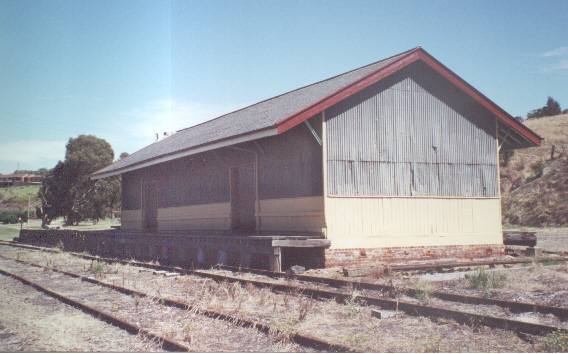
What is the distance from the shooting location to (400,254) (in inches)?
458

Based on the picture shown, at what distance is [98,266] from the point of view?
1177 cm

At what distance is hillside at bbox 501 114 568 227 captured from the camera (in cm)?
2577

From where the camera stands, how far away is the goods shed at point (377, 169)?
11055mm

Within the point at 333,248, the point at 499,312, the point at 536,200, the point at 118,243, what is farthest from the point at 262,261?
the point at 536,200

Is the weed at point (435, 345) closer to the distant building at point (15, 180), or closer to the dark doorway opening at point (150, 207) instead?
the dark doorway opening at point (150, 207)

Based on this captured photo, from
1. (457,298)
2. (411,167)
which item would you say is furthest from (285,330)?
(411,167)

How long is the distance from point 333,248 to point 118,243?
37.2 feet

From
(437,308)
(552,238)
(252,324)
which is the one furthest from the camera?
(552,238)

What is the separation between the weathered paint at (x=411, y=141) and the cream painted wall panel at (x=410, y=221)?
224 millimetres

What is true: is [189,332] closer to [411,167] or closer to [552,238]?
[411,167]

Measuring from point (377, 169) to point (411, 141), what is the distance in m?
1.37

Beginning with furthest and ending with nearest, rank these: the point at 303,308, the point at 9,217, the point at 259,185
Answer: the point at 9,217 → the point at 259,185 → the point at 303,308

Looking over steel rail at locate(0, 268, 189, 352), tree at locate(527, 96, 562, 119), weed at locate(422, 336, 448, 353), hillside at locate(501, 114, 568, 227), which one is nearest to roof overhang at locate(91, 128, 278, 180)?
steel rail at locate(0, 268, 189, 352)

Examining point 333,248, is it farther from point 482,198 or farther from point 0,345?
point 0,345
